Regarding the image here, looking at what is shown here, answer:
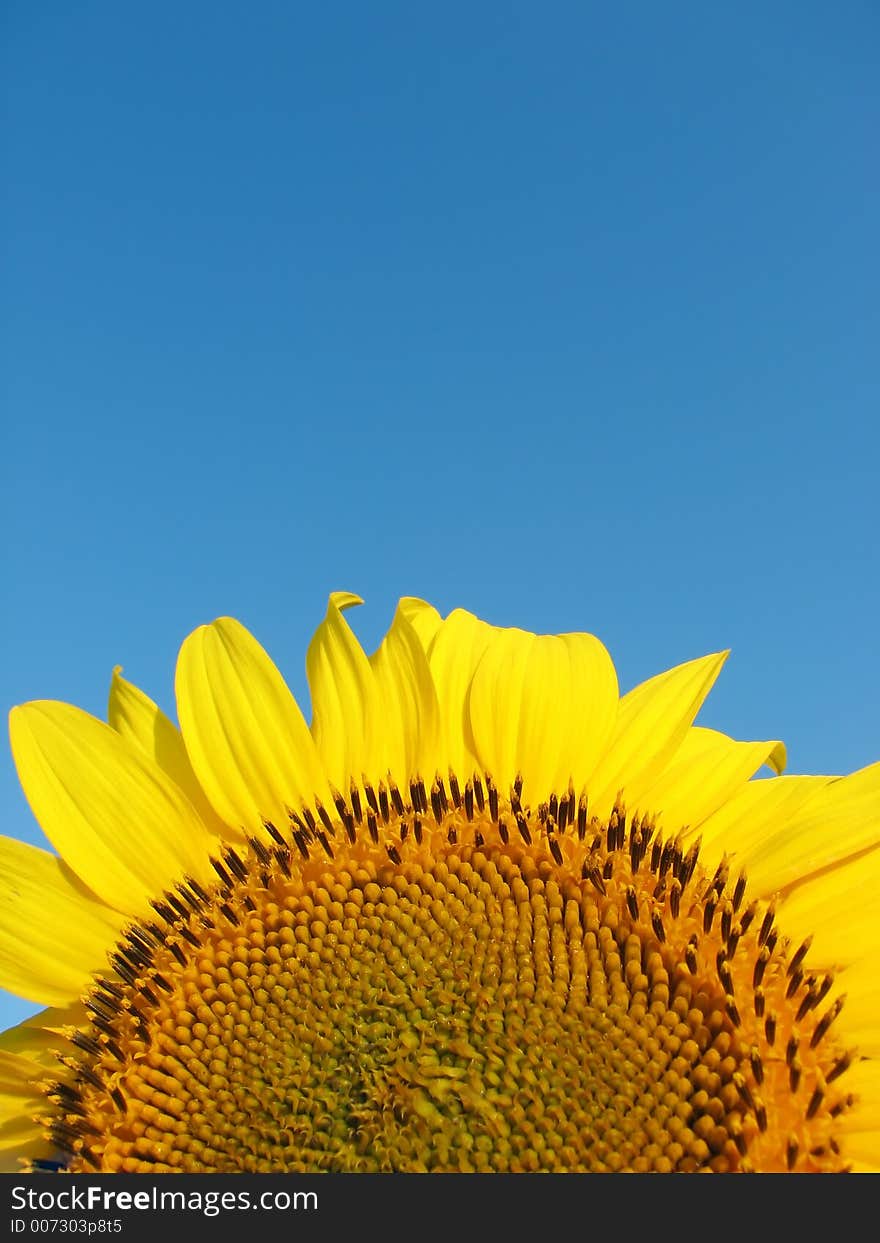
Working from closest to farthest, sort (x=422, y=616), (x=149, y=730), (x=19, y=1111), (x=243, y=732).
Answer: (x=19, y=1111) → (x=243, y=732) → (x=149, y=730) → (x=422, y=616)

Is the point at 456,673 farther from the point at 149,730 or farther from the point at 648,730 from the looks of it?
the point at 149,730

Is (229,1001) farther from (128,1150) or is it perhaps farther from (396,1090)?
(396,1090)

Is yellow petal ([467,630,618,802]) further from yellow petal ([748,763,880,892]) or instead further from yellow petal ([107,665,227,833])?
yellow petal ([107,665,227,833])

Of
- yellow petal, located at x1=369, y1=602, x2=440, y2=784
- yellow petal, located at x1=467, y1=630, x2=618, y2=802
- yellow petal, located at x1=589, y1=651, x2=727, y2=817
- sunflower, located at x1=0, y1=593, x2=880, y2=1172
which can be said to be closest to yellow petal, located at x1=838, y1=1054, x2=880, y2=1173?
sunflower, located at x1=0, y1=593, x2=880, y2=1172

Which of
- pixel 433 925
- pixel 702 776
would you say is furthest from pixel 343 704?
pixel 702 776

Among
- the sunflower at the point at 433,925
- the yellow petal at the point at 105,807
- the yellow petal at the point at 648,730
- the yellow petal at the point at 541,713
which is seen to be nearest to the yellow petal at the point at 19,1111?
the sunflower at the point at 433,925

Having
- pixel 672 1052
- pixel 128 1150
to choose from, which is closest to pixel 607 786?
pixel 672 1052
